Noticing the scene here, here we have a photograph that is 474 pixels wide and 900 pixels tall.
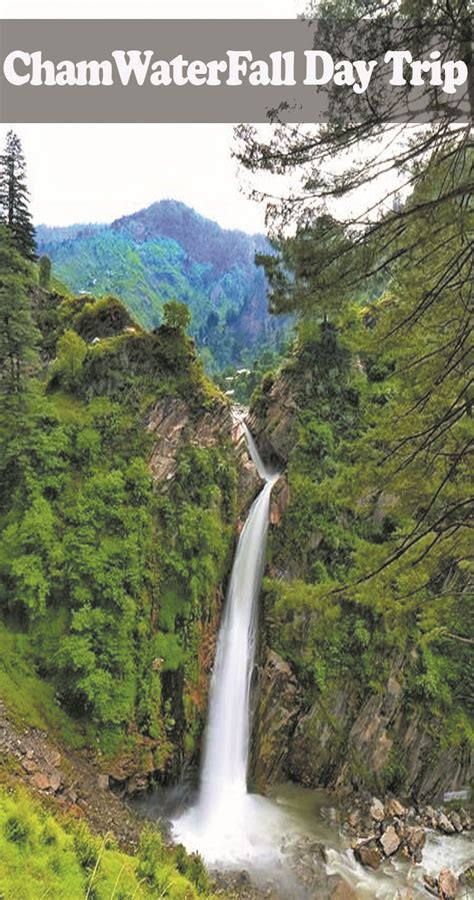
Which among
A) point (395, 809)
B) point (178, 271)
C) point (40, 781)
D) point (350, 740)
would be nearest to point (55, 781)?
point (40, 781)

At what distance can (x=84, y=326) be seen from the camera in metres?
18.3

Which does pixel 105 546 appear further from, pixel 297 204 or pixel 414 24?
pixel 414 24

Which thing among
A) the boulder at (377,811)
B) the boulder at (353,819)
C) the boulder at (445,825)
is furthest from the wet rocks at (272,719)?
the boulder at (445,825)

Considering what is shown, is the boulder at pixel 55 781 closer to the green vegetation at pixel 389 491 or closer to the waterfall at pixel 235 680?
the waterfall at pixel 235 680

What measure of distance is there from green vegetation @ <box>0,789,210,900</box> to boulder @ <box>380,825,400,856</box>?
16.0 feet

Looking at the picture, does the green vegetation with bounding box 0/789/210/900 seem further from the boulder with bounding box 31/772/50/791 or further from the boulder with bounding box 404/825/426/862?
the boulder with bounding box 404/825/426/862

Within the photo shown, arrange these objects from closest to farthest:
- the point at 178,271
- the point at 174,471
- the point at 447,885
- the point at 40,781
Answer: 1. the point at 40,781
2. the point at 447,885
3. the point at 174,471
4. the point at 178,271

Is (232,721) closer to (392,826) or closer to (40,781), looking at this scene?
(392,826)

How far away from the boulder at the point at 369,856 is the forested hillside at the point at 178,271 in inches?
3301

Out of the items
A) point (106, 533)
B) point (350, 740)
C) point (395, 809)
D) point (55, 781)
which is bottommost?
point (395, 809)

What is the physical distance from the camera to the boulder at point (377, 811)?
11367mm

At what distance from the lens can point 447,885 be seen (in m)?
9.47

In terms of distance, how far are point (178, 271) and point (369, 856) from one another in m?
136

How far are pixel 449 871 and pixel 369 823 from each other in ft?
6.23
